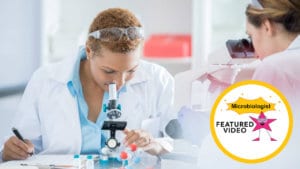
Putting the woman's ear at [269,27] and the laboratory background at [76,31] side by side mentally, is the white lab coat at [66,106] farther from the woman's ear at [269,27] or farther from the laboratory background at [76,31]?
the woman's ear at [269,27]

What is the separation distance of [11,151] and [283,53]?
2.48 feet

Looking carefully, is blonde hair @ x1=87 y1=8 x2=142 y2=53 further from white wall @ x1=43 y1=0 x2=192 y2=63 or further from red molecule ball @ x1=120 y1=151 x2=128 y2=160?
red molecule ball @ x1=120 y1=151 x2=128 y2=160

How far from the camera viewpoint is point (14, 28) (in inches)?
57.8

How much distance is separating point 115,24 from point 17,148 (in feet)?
1.39

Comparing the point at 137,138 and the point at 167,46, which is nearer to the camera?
the point at 137,138

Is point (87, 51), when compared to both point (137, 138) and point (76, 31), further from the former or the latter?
point (137, 138)

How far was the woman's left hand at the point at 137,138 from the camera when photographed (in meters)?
1.39

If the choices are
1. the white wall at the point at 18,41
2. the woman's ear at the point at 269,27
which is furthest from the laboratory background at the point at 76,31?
the woman's ear at the point at 269,27

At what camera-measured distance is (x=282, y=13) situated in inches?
50.7

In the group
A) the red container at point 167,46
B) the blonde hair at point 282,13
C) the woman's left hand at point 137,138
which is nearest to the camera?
the blonde hair at point 282,13

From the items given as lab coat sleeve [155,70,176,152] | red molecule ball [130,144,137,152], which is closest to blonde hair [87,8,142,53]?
lab coat sleeve [155,70,176,152]

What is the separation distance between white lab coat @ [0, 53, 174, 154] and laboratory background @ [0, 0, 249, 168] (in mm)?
31

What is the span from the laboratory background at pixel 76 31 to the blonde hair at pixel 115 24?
0.02 m


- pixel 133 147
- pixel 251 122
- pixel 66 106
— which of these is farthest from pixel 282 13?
pixel 66 106
